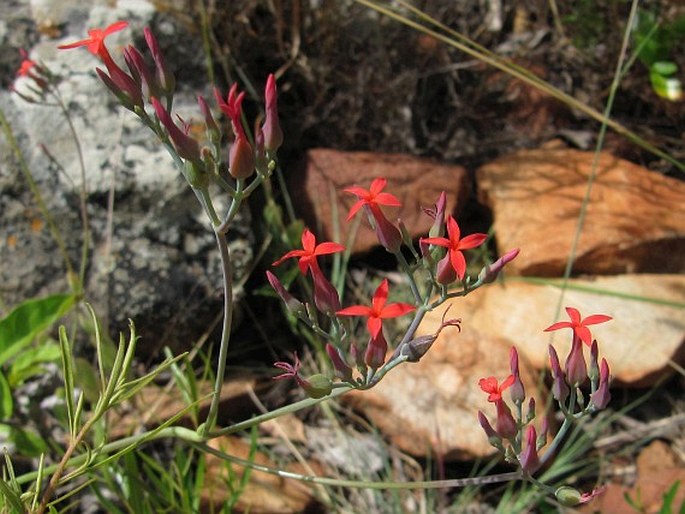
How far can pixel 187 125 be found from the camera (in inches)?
71.6

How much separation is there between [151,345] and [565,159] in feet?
8.27

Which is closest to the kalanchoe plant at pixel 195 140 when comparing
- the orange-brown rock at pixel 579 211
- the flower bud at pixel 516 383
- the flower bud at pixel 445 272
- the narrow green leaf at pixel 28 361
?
the flower bud at pixel 445 272

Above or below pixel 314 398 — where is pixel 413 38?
above

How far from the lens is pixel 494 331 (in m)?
4.09

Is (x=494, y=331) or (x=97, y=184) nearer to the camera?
(x=97, y=184)

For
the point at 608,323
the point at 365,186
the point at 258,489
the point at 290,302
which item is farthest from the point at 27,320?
the point at 608,323

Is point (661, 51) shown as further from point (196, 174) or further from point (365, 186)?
point (196, 174)

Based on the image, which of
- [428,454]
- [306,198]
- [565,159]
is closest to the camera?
[428,454]

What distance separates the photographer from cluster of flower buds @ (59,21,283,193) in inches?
67.4

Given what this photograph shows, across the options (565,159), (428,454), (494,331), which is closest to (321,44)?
(565,159)

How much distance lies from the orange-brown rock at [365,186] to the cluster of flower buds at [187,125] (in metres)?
2.35

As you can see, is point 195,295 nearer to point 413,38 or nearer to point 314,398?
point 314,398

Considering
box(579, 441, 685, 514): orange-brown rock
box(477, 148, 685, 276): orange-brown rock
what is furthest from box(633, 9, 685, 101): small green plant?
box(579, 441, 685, 514): orange-brown rock

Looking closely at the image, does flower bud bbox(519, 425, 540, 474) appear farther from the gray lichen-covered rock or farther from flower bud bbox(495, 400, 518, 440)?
→ the gray lichen-covered rock
